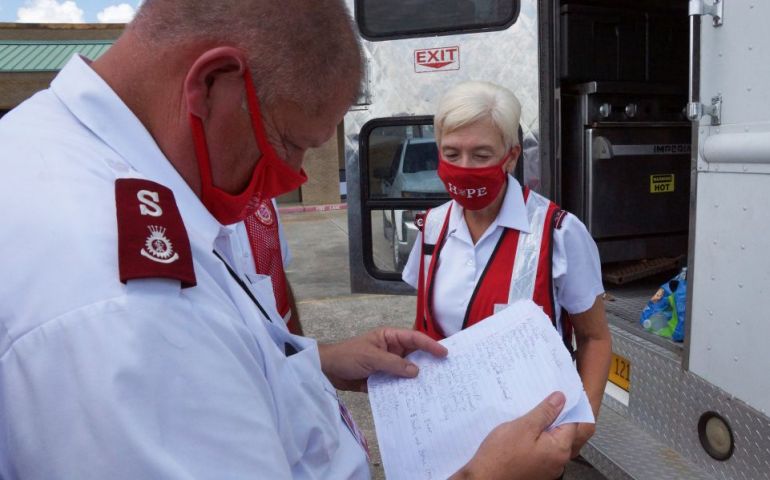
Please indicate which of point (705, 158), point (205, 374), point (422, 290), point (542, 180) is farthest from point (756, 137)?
point (205, 374)

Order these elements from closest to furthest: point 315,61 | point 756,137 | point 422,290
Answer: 1. point 315,61
2. point 756,137
3. point 422,290

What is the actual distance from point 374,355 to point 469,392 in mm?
283

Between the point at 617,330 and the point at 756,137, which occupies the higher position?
the point at 756,137

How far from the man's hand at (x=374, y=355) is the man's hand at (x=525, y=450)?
13.7 inches

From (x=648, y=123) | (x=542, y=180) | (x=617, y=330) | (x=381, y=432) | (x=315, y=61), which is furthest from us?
(x=648, y=123)

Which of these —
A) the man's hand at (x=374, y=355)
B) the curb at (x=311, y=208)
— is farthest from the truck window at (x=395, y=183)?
the curb at (x=311, y=208)

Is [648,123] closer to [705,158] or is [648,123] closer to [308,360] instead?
[705,158]

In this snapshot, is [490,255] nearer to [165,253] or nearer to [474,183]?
[474,183]

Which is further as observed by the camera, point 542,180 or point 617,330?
point 542,180

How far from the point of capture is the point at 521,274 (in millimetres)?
1846

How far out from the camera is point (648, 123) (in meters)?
3.46

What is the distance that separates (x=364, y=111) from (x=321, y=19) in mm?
2323

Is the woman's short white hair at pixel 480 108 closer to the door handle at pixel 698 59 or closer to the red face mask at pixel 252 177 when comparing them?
the door handle at pixel 698 59

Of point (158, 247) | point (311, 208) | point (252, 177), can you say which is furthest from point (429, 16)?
point (311, 208)
